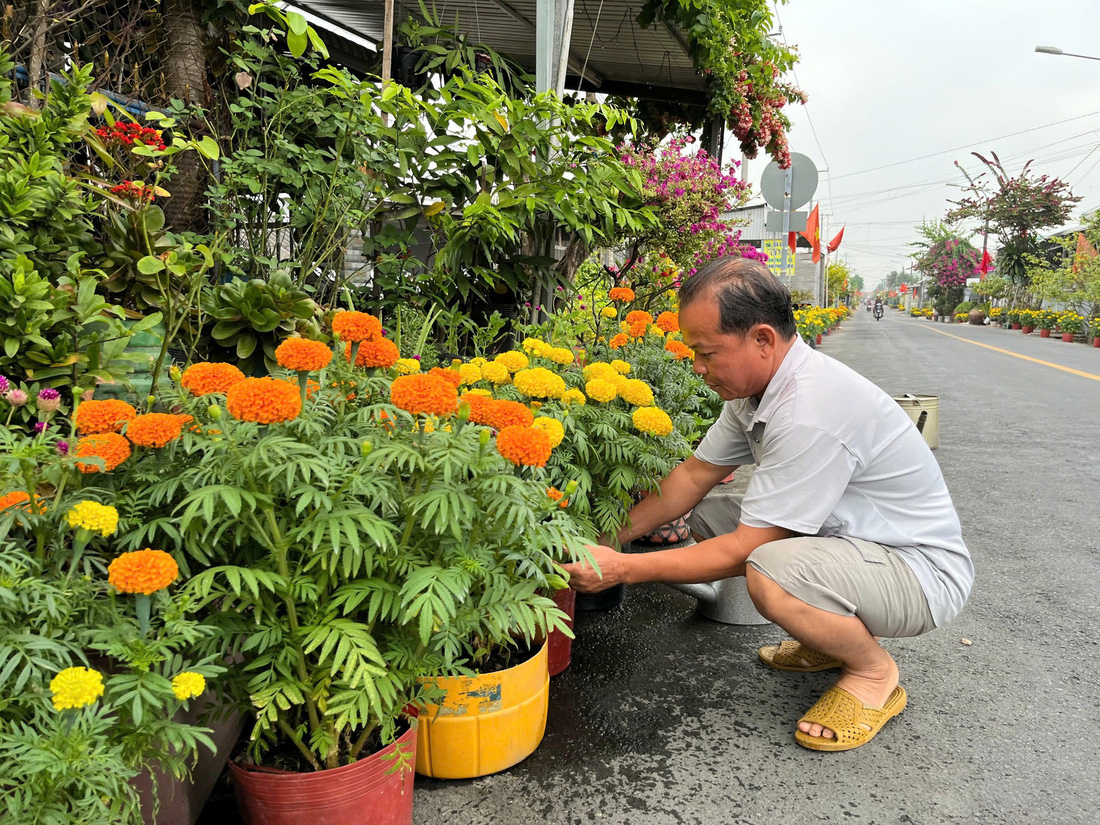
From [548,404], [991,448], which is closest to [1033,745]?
[548,404]

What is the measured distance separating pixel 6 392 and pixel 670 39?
6.44 meters

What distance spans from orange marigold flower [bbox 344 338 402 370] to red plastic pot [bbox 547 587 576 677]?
→ 1.18 meters

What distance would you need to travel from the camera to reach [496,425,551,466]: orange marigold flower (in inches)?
54.6

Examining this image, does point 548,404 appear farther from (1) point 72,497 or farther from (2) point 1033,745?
(2) point 1033,745

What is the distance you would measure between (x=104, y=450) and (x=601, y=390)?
1.38 m

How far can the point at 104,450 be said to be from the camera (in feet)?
4.15

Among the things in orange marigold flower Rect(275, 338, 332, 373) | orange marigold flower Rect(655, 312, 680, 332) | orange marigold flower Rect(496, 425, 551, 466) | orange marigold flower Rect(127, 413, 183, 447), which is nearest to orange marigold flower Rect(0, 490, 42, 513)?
orange marigold flower Rect(127, 413, 183, 447)

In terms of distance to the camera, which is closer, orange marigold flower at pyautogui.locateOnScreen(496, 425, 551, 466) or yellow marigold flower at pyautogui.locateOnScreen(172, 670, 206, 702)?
yellow marigold flower at pyautogui.locateOnScreen(172, 670, 206, 702)

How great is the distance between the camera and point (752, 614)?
311cm

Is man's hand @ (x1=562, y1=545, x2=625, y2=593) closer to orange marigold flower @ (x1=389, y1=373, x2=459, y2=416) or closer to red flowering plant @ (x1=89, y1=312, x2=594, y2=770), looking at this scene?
red flowering plant @ (x1=89, y1=312, x2=594, y2=770)

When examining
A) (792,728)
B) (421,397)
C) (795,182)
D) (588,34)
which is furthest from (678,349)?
(795,182)

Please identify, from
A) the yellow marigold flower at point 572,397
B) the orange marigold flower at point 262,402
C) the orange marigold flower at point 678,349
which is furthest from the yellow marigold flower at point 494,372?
the orange marigold flower at point 678,349

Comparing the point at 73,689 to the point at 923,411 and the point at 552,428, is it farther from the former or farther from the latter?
the point at 923,411

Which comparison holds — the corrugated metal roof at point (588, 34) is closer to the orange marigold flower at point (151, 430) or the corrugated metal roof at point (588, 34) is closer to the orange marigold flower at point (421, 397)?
the orange marigold flower at point (421, 397)
